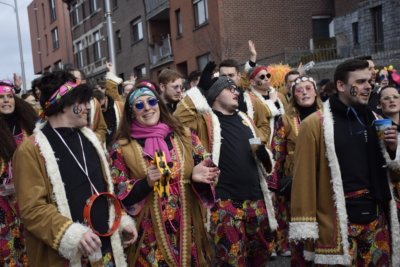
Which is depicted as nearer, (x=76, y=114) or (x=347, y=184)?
(x=76, y=114)

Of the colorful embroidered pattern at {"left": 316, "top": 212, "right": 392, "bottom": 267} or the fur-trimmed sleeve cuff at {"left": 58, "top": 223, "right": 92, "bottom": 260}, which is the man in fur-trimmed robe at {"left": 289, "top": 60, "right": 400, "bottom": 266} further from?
the fur-trimmed sleeve cuff at {"left": 58, "top": 223, "right": 92, "bottom": 260}

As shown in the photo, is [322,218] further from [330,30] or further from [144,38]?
[144,38]

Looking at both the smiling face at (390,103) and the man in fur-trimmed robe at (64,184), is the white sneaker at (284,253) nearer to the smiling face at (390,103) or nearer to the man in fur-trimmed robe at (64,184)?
the smiling face at (390,103)

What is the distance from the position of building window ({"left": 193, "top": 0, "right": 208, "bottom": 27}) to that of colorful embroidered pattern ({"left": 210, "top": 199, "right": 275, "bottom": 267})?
18160mm

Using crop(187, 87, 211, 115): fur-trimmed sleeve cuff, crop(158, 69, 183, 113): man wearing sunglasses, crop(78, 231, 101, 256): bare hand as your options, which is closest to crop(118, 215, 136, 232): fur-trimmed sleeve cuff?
crop(78, 231, 101, 256): bare hand

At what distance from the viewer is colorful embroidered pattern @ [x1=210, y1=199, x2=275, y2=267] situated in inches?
184

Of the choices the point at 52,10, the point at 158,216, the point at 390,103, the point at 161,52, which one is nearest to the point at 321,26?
the point at 161,52

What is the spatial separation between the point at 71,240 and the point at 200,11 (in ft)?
67.6

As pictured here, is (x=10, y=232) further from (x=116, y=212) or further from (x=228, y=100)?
(x=228, y=100)

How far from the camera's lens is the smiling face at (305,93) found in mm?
5668

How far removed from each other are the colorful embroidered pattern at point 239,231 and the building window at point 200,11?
1816 centimetres

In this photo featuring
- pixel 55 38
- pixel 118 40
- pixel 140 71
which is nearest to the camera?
pixel 140 71

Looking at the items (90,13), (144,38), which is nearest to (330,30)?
(144,38)

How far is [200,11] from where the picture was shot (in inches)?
894
